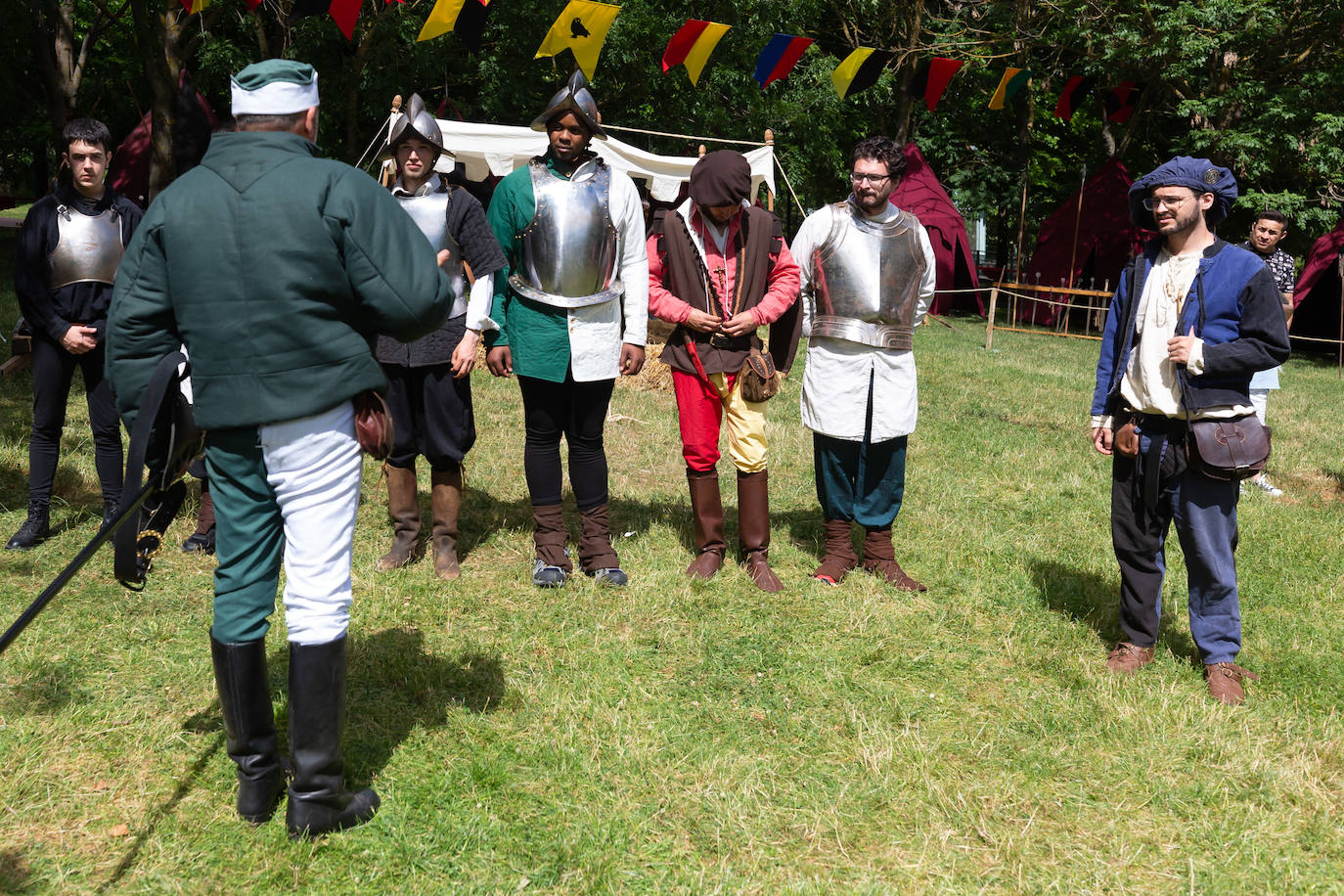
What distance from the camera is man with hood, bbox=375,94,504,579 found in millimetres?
4625

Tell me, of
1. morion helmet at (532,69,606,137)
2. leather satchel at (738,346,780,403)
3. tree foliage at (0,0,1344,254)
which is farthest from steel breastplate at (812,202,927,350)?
tree foliage at (0,0,1344,254)

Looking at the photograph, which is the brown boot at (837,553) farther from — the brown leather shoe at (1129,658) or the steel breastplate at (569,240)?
the steel breastplate at (569,240)

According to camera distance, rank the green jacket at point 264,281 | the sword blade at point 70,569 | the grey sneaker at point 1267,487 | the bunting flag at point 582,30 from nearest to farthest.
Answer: the sword blade at point 70,569 → the green jacket at point 264,281 → the grey sneaker at point 1267,487 → the bunting flag at point 582,30

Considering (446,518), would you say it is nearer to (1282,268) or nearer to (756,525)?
(756,525)

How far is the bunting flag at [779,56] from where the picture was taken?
11219mm

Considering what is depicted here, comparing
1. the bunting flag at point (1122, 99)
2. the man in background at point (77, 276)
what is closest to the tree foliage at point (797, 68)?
the bunting flag at point (1122, 99)

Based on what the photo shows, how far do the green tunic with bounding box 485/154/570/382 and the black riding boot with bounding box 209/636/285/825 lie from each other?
80.8 inches

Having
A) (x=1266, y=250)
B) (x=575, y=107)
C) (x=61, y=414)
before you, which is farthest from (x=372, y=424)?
(x=1266, y=250)

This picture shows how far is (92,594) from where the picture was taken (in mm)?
4527

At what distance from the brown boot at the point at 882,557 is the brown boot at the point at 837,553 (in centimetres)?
8

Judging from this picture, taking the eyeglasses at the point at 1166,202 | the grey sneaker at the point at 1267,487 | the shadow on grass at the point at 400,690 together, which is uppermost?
the eyeglasses at the point at 1166,202

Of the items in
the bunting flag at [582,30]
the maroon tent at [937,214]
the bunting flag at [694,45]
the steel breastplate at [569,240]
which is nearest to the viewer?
the steel breastplate at [569,240]

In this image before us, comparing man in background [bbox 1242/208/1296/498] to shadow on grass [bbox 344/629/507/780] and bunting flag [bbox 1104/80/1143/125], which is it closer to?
shadow on grass [bbox 344/629/507/780]

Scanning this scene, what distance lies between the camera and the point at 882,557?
16.7ft
